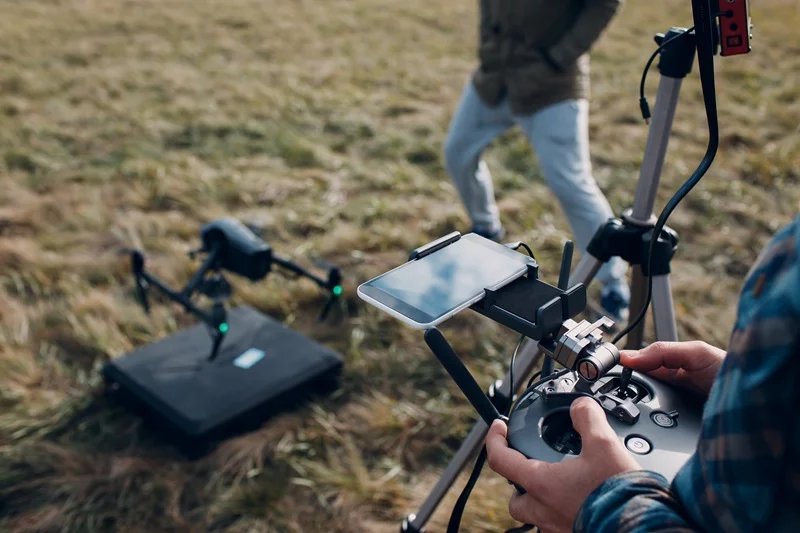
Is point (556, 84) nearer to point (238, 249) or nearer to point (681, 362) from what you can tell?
point (238, 249)

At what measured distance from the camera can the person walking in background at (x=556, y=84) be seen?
299 centimetres

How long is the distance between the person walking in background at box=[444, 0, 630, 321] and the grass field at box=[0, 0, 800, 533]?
72 centimetres

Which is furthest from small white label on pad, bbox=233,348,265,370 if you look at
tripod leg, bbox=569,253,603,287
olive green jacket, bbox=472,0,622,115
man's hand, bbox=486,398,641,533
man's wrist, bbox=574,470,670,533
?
man's wrist, bbox=574,470,670,533

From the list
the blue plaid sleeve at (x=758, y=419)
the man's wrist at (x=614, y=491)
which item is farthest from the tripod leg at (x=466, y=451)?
the blue plaid sleeve at (x=758, y=419)

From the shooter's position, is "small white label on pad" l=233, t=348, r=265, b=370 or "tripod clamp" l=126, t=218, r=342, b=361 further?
"small white label on pad" l=233, t=348, r=265, b=370

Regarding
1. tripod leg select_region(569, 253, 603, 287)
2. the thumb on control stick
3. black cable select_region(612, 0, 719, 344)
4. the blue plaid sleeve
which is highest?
black cable select_region(612, 0, 719, 344)

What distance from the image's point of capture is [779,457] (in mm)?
721

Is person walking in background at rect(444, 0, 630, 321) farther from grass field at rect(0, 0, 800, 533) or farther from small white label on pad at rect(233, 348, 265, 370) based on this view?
small white label on pad at rect(233, 348, 265, 370)

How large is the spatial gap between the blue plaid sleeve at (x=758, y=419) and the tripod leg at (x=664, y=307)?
1.13 m

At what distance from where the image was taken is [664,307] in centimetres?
187

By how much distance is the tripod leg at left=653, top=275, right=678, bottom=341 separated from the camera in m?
1.87

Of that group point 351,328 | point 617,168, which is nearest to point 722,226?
point 617,168

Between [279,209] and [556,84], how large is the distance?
2.20m

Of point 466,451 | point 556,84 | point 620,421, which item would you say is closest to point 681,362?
point 620,421
